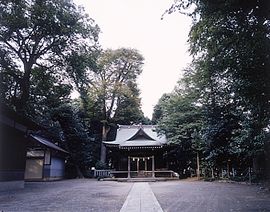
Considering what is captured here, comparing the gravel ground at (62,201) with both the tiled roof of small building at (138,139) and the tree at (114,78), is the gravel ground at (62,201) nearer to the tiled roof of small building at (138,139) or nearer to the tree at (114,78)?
the tiled roof of small building at (138,139)

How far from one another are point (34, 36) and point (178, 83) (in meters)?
14.3

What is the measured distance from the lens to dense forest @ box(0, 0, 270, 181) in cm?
864

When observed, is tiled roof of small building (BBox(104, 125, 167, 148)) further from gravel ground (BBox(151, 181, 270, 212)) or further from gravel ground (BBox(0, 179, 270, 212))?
gravel ground (BBox(151, 181, 270, 212))

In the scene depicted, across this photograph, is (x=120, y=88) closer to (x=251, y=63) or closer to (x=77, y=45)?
(x=77, y=45)

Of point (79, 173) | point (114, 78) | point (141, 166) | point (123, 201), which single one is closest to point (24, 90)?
point (123, 201)

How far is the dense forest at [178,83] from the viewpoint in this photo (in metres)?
8.64

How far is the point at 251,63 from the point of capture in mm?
8539

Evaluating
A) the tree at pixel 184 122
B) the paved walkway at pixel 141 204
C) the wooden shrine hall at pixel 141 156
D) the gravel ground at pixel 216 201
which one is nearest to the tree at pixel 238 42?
the gravel ground at pixel 216 201

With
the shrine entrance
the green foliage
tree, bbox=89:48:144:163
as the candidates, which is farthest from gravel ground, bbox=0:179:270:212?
tree, bbox=89:48:144:163

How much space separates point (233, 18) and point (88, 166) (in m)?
29.2

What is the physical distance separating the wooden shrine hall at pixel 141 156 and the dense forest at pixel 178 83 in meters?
1.39

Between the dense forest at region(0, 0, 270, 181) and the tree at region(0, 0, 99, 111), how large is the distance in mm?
56

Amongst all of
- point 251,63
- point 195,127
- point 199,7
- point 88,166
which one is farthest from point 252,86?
point 88,166

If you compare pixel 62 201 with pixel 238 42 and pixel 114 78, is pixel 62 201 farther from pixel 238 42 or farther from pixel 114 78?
pixel 114 78
